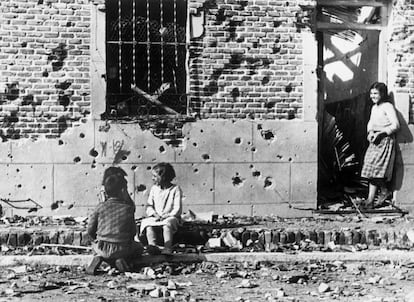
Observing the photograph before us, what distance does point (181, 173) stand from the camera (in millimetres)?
9875

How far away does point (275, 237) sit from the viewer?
846 cm

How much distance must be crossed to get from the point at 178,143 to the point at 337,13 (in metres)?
3.39

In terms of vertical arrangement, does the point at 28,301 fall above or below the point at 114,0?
below

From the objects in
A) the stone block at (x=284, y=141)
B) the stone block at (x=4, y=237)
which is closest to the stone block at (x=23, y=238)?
the stone block at (x=4, y=237)

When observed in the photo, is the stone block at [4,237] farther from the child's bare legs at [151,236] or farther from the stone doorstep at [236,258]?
the child's bare legs at [151,236]

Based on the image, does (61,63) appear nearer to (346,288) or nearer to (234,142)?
(234,142)

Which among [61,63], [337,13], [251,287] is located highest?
[337,13]

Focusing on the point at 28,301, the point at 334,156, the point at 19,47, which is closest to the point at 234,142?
the point at 334,156

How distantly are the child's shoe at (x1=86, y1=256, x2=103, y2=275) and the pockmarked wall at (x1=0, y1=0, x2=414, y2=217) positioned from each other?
110 inches

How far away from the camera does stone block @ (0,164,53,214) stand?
954 cm

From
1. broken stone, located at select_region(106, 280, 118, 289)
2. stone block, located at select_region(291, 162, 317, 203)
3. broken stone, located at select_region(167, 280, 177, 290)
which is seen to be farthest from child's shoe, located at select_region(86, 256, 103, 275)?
stone block, located at select_region(291, 162, 317, 203)

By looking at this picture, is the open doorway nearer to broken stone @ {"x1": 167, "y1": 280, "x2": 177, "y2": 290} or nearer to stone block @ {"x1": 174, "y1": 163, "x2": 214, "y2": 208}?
stone block @ {"x1": 174, "y1": 163, "x2": 214, "y2": 208}

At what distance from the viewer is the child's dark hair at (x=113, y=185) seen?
23.8 feet

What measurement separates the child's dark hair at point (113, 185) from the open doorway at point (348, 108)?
4033 mm
